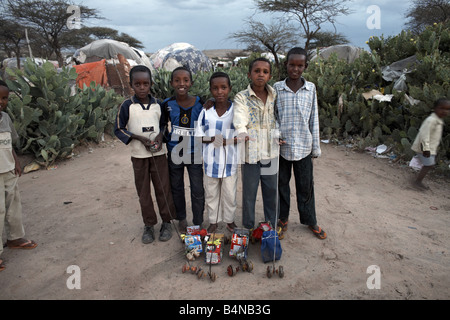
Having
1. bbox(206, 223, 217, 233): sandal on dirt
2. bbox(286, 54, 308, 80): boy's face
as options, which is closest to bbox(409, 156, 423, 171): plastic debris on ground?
bbox(286, 54, 308, 80): boy's face

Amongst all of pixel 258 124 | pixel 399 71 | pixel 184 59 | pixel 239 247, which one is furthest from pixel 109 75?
pixel 239 247

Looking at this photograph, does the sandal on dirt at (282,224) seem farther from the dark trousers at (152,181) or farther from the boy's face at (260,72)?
the boy's face at (260,72)

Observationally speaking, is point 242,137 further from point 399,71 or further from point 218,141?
point 399,71

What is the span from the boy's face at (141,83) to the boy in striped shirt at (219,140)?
0.50 meters

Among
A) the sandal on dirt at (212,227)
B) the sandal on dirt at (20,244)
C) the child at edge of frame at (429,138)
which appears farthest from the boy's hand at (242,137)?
the child at edge of frame at (429,138)

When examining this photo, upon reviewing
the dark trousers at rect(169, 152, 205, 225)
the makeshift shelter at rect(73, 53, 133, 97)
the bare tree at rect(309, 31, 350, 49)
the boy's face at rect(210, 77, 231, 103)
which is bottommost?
the dark trousers at rect(169, 152, 205, 225)

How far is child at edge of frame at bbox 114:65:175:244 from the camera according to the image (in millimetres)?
2342

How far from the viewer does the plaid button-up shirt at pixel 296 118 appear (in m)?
2.32

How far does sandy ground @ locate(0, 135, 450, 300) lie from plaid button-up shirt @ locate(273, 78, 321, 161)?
81 centimetres

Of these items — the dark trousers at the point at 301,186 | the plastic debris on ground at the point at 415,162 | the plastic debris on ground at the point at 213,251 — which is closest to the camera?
the plastic debris on ground at the point at 213,251

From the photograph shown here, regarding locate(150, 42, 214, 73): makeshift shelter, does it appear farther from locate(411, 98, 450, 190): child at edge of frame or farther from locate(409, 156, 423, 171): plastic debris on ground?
locate(411, 98, 450, 190): child at edge of frame

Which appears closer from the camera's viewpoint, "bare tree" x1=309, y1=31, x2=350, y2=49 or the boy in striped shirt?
the boy in striped shirt
